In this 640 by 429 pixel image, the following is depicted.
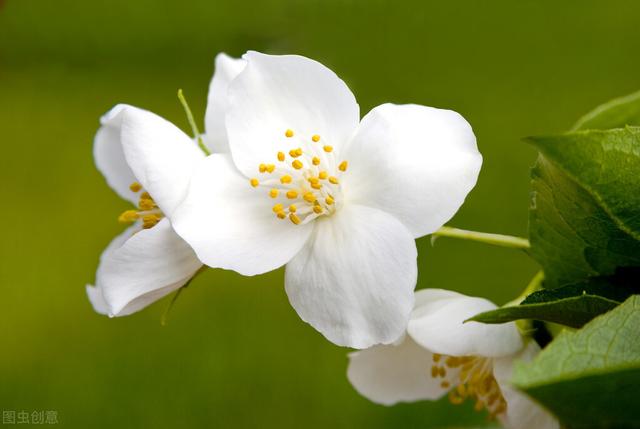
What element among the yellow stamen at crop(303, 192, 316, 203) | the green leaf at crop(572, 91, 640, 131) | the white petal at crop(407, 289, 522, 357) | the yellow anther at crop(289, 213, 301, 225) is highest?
the green leaf at crop(572, 91, 640, 131)

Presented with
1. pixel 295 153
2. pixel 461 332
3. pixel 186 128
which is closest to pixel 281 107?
pixel 295 153

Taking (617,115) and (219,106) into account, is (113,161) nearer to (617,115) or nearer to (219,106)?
(219,106)

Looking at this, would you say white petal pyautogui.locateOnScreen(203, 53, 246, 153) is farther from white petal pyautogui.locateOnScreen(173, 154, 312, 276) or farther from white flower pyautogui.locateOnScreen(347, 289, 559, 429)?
Answer: white flower pyautogui.locateOnScreen(347, 289, 559, 429)

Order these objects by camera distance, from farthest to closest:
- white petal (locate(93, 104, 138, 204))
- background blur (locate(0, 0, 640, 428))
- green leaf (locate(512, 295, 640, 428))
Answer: background blur (locate(0, 0, 640, 428)), white petal (locate(93, 104, 138, 204)), green leaf (locate(512, 295, 640, 428))

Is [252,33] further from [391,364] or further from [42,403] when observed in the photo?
[391,364]

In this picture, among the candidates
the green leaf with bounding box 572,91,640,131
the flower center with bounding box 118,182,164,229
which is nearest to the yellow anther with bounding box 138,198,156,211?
the flower center with bounding box 118,182,164,229

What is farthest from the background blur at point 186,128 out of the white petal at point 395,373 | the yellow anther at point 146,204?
the yellow anther at point 146,204
